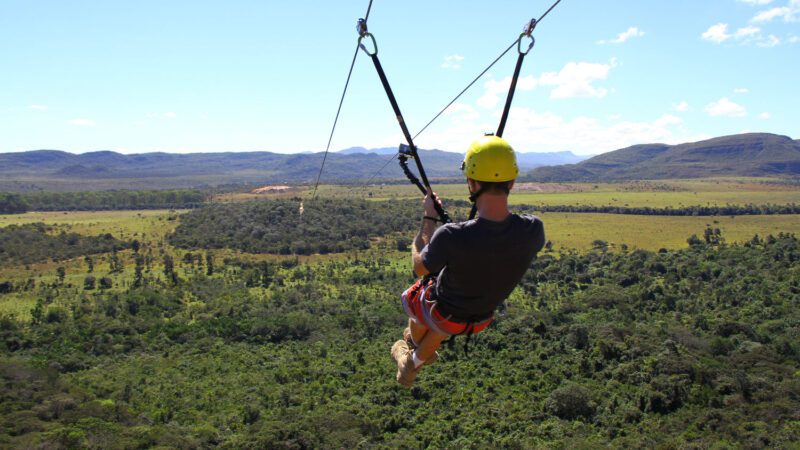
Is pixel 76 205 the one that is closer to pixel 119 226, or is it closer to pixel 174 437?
pixel 119 226

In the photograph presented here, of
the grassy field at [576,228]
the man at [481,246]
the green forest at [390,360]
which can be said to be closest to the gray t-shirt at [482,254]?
the man at [481,246]

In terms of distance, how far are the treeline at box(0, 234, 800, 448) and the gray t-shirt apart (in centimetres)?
2350

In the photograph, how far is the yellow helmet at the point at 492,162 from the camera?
11.8ft

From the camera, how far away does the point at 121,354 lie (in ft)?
133

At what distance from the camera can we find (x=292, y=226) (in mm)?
88688

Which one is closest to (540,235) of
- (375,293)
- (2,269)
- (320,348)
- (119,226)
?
(320,348)

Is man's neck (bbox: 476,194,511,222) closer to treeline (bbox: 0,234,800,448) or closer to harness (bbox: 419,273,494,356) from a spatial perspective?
harness (bbox: 419,273,494,356)

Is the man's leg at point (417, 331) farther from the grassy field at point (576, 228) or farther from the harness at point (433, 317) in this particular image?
the grassy field at point (576, 228)

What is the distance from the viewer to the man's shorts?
167 inches

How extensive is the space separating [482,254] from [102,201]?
157 meters

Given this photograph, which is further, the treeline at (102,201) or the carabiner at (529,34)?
the treeline at (102,201)

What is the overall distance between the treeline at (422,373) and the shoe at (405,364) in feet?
72.8

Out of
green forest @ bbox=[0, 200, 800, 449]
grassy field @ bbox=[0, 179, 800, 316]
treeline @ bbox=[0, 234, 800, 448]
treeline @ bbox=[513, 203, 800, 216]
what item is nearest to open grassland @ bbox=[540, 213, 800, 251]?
grassy field @ bbox=[0, 179, 800, 316]

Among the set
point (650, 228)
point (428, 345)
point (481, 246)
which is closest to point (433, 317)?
point (428, 345)
